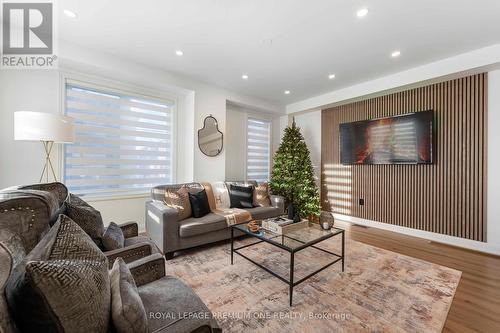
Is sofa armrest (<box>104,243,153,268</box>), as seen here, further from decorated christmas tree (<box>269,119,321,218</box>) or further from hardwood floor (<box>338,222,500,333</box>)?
decorated christmas tree (<box>269,119,321,218</box>)

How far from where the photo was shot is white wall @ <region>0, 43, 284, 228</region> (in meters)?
2.64

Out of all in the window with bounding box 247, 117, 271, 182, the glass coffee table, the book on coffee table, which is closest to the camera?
the glass coffee table

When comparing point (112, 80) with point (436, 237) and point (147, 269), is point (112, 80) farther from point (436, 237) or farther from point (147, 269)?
point (436, 237)

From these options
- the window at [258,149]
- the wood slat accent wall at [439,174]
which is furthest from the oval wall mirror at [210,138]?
the wood slat accent wall at [439,174]

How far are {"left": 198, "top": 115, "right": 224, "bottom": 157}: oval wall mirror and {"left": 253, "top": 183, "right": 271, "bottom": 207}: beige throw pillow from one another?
3.58ft

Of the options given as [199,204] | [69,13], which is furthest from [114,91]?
[199,204]

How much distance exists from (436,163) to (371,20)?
252 cm

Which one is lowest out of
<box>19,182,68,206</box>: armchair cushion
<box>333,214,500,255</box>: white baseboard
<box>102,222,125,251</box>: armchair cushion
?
<box>333,214,500,255</box>: white baseboard

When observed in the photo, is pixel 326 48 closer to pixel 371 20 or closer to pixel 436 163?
pixel 371 20

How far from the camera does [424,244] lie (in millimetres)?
3232

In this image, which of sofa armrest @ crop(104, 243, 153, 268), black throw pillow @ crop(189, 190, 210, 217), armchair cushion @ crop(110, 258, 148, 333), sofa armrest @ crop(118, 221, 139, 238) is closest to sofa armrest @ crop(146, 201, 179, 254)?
black throw pillow @ crop(189, 190, 210, 217)

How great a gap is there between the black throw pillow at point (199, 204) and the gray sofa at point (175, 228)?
0.08m

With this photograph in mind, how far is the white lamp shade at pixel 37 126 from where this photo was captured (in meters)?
2.16

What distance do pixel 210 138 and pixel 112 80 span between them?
1.80m
